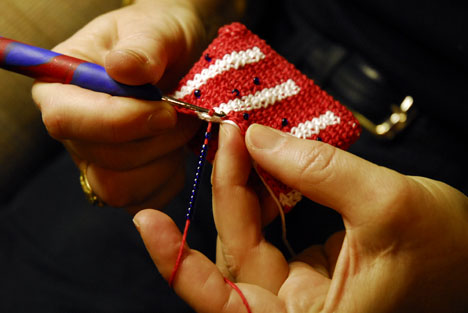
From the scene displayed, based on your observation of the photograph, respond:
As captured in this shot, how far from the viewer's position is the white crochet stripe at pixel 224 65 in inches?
26.4

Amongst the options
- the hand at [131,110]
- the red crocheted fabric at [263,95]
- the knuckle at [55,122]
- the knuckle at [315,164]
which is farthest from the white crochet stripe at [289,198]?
the knuckle at [55,122]

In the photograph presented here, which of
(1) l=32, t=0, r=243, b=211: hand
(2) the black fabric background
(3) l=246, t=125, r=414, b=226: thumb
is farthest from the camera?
(2) the black fabric background

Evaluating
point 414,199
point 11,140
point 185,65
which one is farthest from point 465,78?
point 11,140

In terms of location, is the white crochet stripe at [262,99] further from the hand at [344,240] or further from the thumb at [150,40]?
the thumb at [150,40]

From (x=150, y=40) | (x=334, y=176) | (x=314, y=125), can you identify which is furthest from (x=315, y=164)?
(x=150, y=40)

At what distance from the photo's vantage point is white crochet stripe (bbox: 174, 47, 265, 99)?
2.20ft

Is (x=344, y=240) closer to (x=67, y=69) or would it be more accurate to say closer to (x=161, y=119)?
(x=161, y=119)

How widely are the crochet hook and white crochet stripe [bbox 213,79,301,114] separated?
83 mm

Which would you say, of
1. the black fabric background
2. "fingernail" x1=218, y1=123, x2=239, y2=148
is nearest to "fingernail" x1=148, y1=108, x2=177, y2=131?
"fingernail" x1=218, y1=123, x2=239, y2=148

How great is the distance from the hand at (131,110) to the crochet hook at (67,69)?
2 centimetres

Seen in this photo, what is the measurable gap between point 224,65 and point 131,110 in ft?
0.67

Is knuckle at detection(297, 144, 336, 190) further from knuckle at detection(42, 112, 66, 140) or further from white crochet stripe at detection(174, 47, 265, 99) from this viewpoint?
knuckle at detection(42, 112, 66, 140)

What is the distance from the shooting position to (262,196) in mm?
707

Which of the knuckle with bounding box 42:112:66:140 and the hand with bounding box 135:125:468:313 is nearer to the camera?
the hand with bounding box 135:125:468:313
